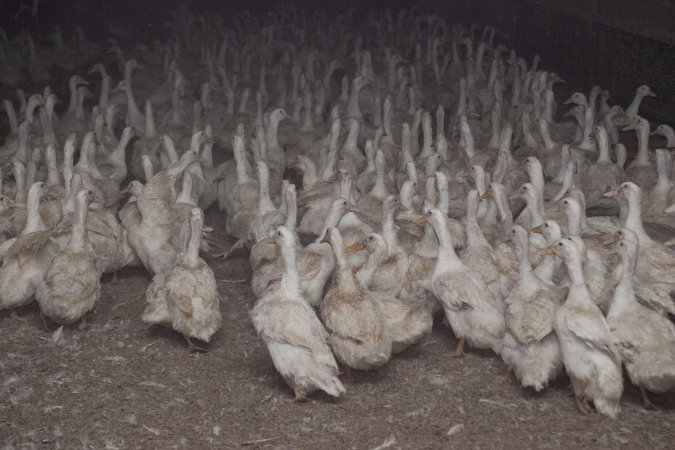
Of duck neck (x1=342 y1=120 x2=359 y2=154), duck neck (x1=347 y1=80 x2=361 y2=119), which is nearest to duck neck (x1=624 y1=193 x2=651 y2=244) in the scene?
duck neck (x1=342 y1=120 x2=359 y2=154)

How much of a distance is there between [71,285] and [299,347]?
6.70ft

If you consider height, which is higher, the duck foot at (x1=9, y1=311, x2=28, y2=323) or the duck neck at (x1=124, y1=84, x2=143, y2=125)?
the duck neck at (x1=124, y1=84, x2=143, y2=125)

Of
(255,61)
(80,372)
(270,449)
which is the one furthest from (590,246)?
(255,61)

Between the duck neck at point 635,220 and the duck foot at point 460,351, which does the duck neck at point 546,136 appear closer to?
the duck neck at point 635,220

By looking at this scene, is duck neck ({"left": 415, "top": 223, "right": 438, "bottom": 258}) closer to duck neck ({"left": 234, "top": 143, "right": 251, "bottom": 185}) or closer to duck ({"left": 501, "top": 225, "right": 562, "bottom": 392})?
duck ({"left": 501, "top": 225, "right": 562, "bottom": 392})

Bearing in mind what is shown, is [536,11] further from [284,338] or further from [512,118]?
[284,338]

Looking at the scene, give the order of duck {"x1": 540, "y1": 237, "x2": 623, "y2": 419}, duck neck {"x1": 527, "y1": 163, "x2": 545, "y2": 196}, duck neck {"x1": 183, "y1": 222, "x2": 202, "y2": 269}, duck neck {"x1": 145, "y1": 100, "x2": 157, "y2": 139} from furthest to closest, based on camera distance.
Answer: duck neck {"x1": 145, "y1": 100, "x2": 157, "y2": 139}
duck neck {"x1": 527, "y1": 163, "x2": 545, "y2": 196}
duck neck {"x1": 183, "y1": 222, "x2": 202, "y2": 269}
duck {"x1": 540, "y1": 237, "x2": 623, "y2": 419}

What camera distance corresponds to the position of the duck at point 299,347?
4977 mm

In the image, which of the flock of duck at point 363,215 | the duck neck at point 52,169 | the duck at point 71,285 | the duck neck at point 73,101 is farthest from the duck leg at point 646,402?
the duck neck at point 73,101

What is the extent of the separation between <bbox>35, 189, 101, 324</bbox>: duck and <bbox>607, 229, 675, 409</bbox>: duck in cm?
384

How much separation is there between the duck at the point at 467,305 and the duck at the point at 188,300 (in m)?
1.69

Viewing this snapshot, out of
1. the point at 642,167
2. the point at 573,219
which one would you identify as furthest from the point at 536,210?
the point at 642,167

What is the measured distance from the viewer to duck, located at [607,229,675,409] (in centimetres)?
474

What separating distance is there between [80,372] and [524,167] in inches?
173
